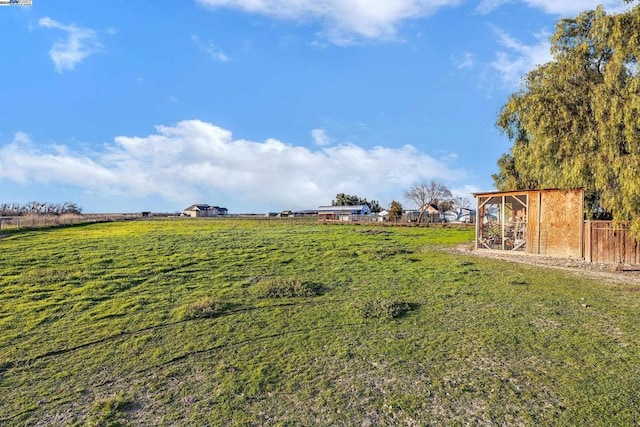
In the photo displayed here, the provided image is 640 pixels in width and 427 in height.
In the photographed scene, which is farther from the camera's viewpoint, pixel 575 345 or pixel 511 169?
pixel 511 169

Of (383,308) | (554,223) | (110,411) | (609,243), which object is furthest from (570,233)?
(110,411)

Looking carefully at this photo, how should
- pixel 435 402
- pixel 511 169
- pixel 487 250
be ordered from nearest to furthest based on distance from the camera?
pixel 435 402, pixel 487 250, pixel 511 169

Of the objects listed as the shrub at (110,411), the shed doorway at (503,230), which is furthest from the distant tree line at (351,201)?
the shrub at (110,411)

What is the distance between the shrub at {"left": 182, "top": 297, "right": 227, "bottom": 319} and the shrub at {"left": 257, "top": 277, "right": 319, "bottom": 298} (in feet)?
4.13

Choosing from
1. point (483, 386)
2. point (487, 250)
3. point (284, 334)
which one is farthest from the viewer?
point (487, 250)

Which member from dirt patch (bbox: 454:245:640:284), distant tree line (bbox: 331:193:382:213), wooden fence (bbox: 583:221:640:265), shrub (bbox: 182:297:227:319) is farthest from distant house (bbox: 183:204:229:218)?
shrub (bbox: 182:297:227:319)

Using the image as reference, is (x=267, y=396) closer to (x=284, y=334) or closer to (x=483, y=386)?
(x=284, y=334)

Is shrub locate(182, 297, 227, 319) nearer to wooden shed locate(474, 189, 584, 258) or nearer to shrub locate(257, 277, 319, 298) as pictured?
shrub locate(257, 277, 319, 298)

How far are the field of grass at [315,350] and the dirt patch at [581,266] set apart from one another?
1538mm

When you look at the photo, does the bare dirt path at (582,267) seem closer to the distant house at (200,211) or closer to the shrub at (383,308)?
the shrub at (383,308)

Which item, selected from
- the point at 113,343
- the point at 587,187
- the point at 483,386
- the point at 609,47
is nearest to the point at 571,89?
the point at 609,47

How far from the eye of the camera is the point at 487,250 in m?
18.4

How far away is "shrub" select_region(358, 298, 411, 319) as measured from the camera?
276 inches

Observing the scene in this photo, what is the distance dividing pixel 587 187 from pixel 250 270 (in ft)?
A: 42.0
